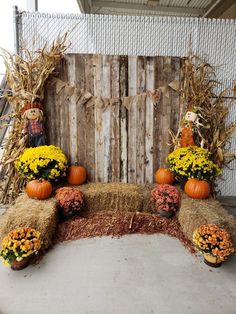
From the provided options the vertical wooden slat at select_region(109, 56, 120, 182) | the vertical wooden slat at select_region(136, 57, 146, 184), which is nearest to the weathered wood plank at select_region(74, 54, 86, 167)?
the vertical wooden slat at select_region(109, 56, 120, 182)

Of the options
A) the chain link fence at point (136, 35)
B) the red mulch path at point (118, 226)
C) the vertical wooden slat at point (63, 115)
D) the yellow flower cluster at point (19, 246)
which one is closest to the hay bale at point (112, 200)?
the red mulch path at point (118, 226)

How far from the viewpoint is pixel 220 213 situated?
2.64m

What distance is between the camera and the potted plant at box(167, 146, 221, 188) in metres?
3.02

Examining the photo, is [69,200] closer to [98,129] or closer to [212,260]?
[98,129]

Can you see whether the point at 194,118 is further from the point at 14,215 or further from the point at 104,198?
the point at 14,215

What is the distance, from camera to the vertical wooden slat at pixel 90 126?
3.40m

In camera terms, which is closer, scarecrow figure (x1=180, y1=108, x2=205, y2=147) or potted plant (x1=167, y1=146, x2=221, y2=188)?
potted plant (x1=167, y1=146, x2=221, y2=188)

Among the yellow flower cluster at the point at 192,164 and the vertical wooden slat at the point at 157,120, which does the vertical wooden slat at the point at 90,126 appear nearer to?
the vertical wooden slat at the point at 157,120

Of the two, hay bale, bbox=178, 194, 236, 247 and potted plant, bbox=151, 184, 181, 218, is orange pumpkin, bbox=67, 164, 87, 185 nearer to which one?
potted plant, bbox=151, 184, 181, 218

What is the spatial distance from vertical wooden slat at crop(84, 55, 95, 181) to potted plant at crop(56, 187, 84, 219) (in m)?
0.70

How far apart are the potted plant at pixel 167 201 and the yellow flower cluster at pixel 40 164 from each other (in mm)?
1175

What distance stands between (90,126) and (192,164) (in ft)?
4.52

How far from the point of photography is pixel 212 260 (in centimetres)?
219

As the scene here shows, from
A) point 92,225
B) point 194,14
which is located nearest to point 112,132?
point 92,225
